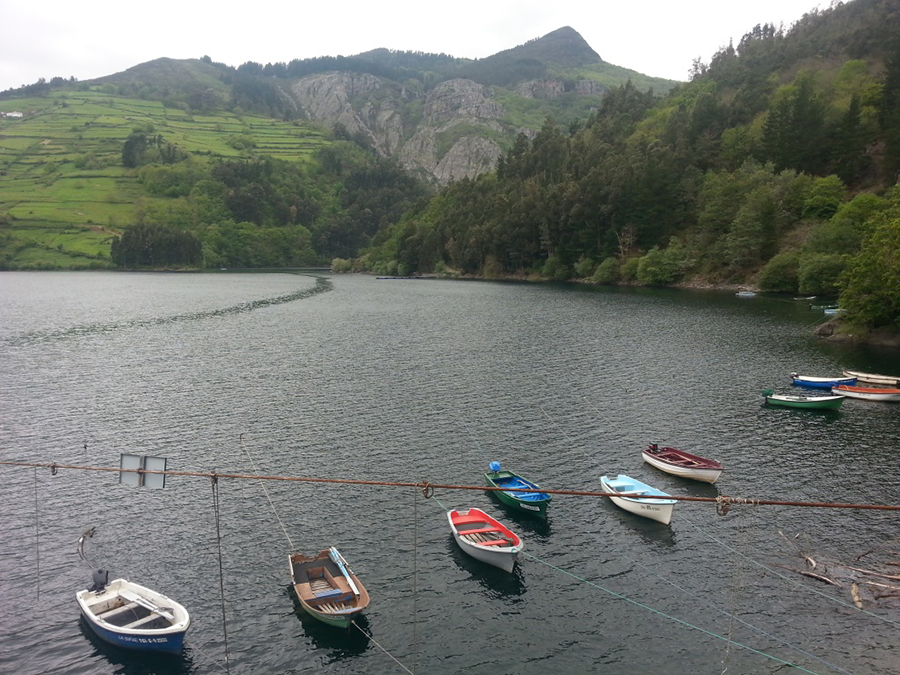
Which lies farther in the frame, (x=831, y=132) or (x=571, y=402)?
(x=831, y=132)

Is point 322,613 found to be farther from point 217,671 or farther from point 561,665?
point 561,665

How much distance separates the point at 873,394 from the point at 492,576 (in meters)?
52.7

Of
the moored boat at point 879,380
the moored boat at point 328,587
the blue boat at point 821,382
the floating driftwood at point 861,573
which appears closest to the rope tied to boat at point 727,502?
the floating driftwood at point 861,573

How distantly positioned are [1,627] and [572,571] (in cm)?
2855

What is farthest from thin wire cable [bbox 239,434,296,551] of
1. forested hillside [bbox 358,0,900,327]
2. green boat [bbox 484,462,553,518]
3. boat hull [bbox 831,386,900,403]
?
forested hillside [bbox 358,0,900,327]

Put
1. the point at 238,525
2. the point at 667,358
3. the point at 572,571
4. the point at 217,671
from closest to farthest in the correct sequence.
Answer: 1. the point at 217,671
2. the point at 572,571
3. the point at 238,525
4. the point at 667,358

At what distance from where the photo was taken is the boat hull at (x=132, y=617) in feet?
82.2

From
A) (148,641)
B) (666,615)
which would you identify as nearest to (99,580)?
(148,641)

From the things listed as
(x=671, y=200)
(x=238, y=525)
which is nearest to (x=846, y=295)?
(x=238, y=525)

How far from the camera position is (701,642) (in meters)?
26.4

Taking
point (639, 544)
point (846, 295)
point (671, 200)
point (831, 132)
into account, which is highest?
point (831, 132)

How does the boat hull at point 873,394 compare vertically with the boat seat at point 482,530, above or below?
above

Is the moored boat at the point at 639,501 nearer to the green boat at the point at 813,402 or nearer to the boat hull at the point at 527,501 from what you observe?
the boat hull at the point at 527,501

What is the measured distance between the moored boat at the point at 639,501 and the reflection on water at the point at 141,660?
2422 centimetres
